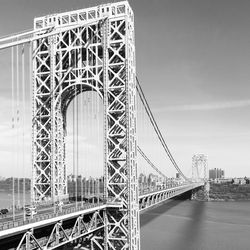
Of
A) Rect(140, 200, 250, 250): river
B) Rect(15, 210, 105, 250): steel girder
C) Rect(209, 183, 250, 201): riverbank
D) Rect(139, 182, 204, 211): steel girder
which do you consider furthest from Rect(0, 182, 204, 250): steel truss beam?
Rect(209, 183, 250, 201): riverbank

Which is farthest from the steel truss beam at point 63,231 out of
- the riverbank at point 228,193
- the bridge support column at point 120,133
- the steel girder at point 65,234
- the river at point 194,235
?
the riverbank at point 228,193

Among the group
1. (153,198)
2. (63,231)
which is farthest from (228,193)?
(63,231)

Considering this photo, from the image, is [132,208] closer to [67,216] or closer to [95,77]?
[67,216]

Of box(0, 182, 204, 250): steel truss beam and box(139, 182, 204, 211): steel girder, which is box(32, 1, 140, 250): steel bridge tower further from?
box(139, 182, 204, 211): steel girder

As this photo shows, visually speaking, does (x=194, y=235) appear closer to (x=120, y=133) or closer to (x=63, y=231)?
(x=120, y=133)

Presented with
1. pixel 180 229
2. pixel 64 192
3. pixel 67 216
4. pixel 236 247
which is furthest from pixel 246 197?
pixel 67 216

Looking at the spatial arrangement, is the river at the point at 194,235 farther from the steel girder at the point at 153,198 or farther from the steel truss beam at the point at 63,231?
the steel truss beam at the point at 63,231

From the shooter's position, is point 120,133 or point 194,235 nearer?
point 120,133

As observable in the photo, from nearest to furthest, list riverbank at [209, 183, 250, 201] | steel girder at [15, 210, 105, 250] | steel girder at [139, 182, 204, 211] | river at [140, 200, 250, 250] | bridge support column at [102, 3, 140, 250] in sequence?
steel girder at [15, 210, 105, 250] < bridge support column at [102, 3, 140, 250] < steel girder at [139, 182, 204, 211] < river at [140, 200, 250, 250] < riverbank at [209, 183, 250, 201]
